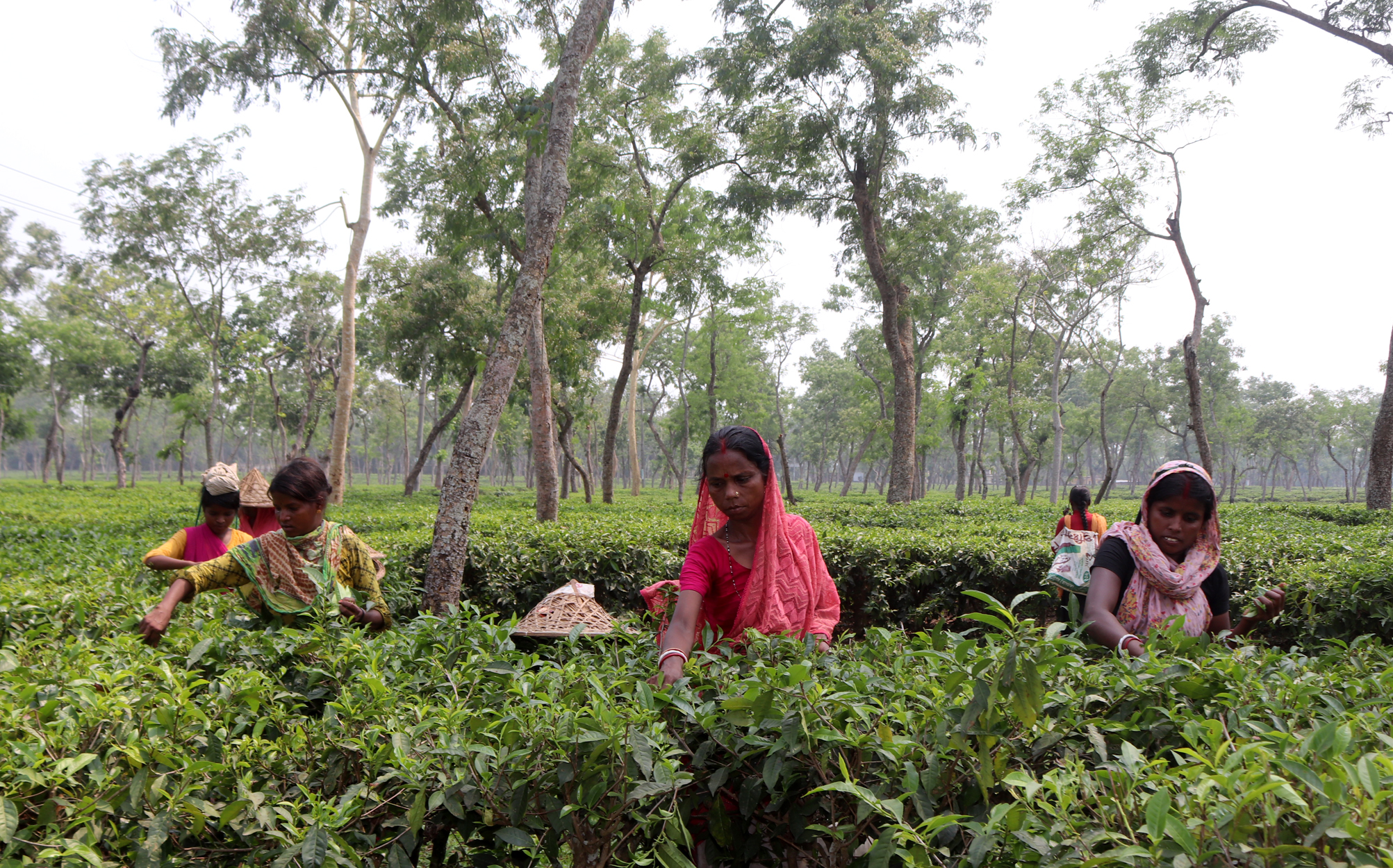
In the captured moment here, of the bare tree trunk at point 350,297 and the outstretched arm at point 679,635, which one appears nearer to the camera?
the outstretched arm at point 679,635

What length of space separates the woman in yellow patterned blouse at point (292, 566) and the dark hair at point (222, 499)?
124 centimetres

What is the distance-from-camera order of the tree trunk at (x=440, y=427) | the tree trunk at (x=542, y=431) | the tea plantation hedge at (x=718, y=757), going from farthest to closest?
the tree trunk at (x=440, y=427), the tree trunk at (x=542, y=431), the tea plantation hedge at (x=718, y=757)

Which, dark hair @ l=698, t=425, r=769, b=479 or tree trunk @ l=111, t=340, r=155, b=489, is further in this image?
tree trunk @ l=111, t=340, r=155, b=489

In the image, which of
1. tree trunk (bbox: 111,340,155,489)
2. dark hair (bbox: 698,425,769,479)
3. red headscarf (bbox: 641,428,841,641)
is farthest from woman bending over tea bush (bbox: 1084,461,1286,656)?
tree trunk (bbox: 111,340,155,489)

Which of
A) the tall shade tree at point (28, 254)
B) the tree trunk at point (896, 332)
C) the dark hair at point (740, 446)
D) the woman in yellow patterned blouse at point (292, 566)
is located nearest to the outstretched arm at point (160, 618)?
the woman in yellow patterned blouse at point (292, 566)

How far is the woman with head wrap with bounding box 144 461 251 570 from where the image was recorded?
12.7 ft

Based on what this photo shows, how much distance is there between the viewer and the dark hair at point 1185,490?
2516 mm

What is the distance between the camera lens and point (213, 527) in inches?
159

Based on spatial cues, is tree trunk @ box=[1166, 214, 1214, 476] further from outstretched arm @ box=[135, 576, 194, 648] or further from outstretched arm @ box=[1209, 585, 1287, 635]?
outstretched arm @ box=[135, 576, 194, 648]

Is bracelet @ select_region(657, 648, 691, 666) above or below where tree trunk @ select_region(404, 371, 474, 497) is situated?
below

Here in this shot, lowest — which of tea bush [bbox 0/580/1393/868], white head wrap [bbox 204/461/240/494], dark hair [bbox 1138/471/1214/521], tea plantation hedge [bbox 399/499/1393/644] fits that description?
tea plantation hedge [bbox 399/499/1393/644]

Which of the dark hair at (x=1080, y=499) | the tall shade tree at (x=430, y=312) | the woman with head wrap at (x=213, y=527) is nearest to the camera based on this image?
the woman with head wrap at (x=213, y=527)

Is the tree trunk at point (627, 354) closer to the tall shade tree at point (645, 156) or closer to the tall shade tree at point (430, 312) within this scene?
the tall shade tree at point (645, 156)

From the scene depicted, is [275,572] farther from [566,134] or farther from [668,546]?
[668,546]
